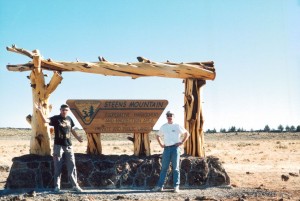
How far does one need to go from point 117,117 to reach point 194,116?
1928 mm

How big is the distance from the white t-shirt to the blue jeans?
5.6 inches

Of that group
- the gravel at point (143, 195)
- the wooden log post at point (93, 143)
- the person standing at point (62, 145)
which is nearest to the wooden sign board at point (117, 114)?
the wooden log post at point (93, 143)

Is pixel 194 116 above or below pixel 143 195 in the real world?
above

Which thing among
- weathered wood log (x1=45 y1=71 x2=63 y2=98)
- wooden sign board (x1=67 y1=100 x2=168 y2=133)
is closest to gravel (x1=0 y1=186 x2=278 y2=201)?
wooden sign board (x1=67 y1=100 x2=168 y2=133)

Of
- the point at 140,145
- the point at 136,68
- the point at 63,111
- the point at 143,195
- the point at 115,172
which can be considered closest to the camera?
the point at 143,195

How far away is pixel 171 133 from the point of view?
9383mm

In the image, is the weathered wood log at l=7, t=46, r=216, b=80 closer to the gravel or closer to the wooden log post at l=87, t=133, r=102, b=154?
the wooden log post at l=87, t=133, r=102, b=154

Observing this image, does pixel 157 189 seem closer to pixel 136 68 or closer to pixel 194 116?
pixel 194 116

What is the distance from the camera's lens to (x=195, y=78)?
429 inches

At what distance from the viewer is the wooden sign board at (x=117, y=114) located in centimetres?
1045

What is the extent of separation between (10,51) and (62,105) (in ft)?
6.86

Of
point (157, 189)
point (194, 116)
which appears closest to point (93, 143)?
point (157, 189)

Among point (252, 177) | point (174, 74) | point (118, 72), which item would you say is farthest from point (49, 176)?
Result: point (252, 177)

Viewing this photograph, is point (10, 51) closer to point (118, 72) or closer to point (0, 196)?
point (118, 72)
